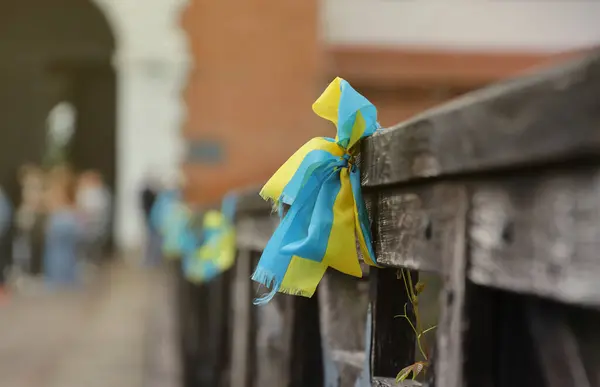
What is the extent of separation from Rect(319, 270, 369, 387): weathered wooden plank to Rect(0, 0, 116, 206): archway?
13.6m

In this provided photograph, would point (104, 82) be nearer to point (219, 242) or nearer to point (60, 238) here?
point (60, 238)

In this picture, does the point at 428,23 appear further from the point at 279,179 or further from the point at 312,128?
A: the point at 279,179

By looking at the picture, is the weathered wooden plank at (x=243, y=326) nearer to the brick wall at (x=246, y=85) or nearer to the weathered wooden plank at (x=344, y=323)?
the weathered wooden plank at (x=344, y=323)

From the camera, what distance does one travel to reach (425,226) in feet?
2.71

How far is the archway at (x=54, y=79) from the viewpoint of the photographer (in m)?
15.2

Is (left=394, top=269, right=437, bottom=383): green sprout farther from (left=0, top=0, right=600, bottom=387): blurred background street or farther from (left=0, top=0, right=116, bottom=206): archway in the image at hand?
(left=0, top=0, right=116, bottom=206): archway

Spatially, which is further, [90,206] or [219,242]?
[90,206]

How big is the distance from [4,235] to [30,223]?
102 centimetres

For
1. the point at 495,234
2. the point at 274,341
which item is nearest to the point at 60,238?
the point at 274,341

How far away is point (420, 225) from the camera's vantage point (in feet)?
2.76

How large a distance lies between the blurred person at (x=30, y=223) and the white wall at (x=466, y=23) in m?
3.67

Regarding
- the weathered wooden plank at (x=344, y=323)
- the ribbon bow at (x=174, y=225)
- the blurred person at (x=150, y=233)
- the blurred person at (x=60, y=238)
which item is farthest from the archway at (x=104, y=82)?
the weathered wooden plank at (x=344, y=323)

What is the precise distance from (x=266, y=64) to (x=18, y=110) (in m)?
8.82

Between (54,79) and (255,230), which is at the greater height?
(54,79)
